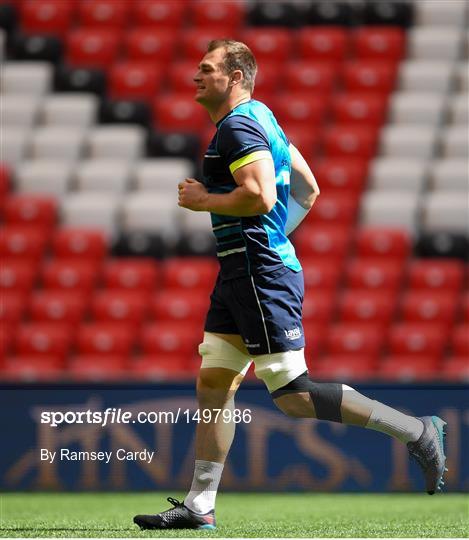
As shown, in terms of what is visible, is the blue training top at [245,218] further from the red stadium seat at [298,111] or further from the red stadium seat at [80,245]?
the red stadium seat at [298,111]

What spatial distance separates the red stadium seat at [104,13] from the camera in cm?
1273

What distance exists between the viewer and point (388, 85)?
11.7 metres

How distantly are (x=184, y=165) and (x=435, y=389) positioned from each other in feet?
14.9

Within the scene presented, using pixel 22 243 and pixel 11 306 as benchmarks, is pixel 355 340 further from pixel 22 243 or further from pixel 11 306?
pixel 22 243

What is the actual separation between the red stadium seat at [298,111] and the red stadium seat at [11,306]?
9.17 ft

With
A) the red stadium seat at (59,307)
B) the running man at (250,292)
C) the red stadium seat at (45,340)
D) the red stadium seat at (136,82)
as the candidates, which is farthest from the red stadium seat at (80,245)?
the running man at (250,292)

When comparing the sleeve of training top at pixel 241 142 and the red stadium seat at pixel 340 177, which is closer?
the sleeve of training top at pixel 241 142

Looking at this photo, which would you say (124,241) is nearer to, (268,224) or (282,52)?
(282,52)

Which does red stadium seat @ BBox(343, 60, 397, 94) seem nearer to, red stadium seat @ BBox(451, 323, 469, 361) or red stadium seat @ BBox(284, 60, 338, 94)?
red stadium seat @ BBox(284, 60, 338, 94)

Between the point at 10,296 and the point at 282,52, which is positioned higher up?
the point at 282,52

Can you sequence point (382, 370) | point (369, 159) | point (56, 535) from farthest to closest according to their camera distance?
point (369, 159)
point (382, 370)
point (56, 535)

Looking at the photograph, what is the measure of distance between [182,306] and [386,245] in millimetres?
1678

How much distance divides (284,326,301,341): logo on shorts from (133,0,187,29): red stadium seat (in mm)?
8743

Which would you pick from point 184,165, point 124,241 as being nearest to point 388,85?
point 184,165
